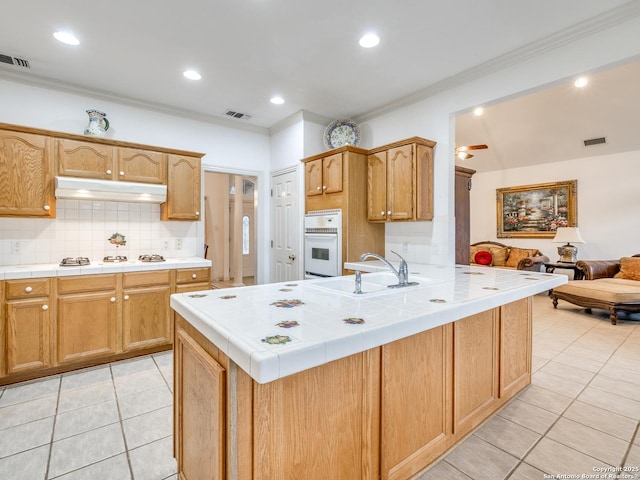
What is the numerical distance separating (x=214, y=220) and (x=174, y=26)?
5174 mm

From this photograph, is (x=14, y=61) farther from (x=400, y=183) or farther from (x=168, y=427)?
(x=400, y=183)

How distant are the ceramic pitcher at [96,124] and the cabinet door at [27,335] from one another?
172 centimetres

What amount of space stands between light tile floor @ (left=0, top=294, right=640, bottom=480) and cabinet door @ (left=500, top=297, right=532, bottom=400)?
0.45 ft

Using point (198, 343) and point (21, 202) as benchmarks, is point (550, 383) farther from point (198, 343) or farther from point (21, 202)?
point (21, 202)

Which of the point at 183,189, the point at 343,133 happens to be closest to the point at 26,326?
the point at 183,189

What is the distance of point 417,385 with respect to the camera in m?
1.50

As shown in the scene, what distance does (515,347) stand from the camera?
2289 millimetres


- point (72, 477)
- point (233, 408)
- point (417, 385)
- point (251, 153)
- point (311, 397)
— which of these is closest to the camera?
point (233, 408)

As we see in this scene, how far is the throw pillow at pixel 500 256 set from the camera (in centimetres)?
660

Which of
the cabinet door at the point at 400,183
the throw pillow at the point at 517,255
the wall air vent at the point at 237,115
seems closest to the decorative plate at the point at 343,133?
the cabinet door at the point at 400,183

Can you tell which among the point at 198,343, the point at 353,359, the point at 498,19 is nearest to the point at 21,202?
the point at 198,343

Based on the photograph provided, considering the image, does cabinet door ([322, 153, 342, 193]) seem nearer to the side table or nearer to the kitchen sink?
the kitchen sink

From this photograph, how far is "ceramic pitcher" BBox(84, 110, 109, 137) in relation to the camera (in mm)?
3266

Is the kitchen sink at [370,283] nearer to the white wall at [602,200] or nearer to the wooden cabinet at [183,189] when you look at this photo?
the wooden cabinet at [183,189]
